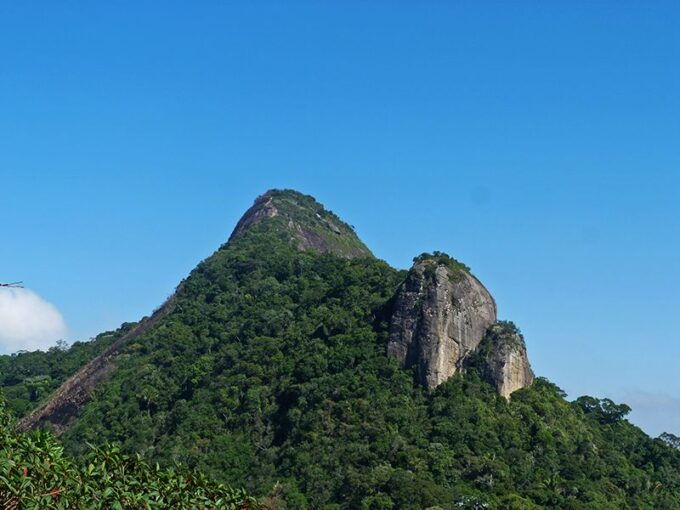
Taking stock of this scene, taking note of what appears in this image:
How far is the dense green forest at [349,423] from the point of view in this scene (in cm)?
5956

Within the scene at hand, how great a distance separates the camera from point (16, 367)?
11319 cm

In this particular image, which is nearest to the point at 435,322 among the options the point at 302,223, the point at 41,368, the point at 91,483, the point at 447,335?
the point at 447,335

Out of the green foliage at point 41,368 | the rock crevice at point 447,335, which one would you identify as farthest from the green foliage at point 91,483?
the green foliage at point 41,368

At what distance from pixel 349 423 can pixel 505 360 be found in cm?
1319

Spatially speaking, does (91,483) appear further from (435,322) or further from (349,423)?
(435,322)

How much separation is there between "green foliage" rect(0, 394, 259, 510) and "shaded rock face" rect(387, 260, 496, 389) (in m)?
38.3

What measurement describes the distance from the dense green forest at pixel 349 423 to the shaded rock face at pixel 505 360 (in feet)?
3.45

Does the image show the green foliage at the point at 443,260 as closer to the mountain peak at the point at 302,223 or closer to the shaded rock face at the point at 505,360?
the shaded rock face at the point at 505,360

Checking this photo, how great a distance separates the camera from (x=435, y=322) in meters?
69.2

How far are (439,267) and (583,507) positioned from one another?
2126cm

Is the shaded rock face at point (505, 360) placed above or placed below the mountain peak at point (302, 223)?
below

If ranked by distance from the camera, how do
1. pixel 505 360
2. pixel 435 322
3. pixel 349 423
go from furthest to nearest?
pixel 505 360, pixel 435 322, pixel 349 423

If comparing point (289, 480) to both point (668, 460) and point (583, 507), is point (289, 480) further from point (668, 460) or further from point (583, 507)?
point (668, 460)

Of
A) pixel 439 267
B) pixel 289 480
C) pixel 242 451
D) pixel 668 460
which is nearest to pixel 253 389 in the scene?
pixel 242 451
